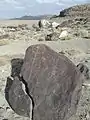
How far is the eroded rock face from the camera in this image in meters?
6.45

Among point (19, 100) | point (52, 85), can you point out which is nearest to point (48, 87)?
point (52, 85)

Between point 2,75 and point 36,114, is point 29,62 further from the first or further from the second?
point 2,75

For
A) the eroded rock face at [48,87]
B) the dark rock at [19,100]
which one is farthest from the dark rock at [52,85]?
the dark rock at [19,100]

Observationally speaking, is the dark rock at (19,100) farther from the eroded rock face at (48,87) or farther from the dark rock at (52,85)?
the dark rock at (52,85)

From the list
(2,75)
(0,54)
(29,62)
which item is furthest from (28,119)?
(0,54)

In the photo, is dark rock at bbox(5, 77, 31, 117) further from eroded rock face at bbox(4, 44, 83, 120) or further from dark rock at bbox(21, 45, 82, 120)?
dark rock at bbox(21, 45, 82, 120)

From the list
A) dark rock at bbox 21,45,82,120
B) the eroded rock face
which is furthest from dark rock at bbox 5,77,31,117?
dark rock at bbox 21,45,82,120

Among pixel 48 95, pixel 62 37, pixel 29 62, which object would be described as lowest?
pixel 62 37

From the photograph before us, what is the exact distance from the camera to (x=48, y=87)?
654cm

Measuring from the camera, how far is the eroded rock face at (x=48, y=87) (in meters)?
6.45

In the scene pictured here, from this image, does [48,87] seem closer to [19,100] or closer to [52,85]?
[52,85]

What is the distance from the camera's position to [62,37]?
20516 millimetres

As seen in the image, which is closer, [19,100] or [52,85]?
[52,85]

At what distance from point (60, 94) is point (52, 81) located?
317 mm
